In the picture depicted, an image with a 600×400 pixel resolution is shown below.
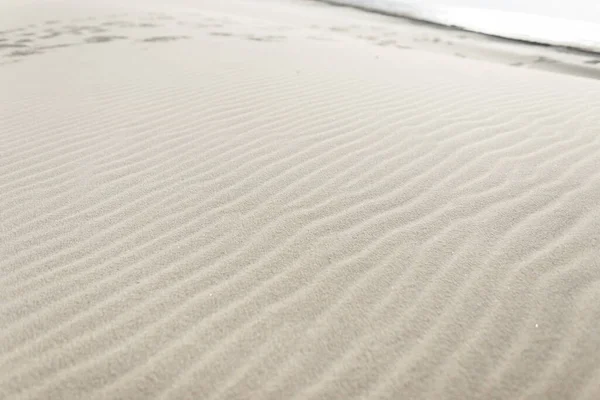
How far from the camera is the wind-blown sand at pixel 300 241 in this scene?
5.91 ft

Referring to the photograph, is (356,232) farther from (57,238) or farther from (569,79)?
(569,79)

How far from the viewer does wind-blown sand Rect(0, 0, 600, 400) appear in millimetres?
1801

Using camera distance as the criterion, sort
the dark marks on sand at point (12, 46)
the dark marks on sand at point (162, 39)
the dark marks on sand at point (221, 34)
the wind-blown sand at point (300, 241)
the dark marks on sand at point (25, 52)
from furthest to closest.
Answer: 1. the dark marks on sand at point (221, 34)
2. the dark marks on sand at point (162, 39)
3. the dark marks on sand at point (12, 46)
4. the dark marks on sand at point (25, 52)
5. the wind-blown sand at point (300, 241)

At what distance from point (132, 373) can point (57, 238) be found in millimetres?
935

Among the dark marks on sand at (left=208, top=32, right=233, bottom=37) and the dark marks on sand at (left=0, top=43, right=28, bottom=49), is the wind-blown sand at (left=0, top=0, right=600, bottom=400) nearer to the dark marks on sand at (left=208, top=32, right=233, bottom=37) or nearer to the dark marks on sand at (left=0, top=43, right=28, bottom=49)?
the dark marks on sand at (left=0, top=43, right=28, bottom=49)

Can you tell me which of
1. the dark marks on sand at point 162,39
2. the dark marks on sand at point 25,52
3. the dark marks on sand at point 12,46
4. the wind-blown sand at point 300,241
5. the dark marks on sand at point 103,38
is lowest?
the dark marks on sand at point 12,46

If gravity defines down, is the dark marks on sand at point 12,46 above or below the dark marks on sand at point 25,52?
below

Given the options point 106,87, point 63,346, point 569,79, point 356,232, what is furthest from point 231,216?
point 569,79

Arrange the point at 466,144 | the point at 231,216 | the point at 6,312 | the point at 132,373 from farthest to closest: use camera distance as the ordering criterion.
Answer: the point at 466,144 → the point at 231,216 → the point at 6,312 → the point at 132,373

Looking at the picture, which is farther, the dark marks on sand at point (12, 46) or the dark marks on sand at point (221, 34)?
the dark marks on sand at point (221, 34)

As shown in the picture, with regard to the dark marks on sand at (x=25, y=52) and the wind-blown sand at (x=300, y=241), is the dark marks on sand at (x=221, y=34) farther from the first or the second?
the wind-blown sand at (x=300, y=241)

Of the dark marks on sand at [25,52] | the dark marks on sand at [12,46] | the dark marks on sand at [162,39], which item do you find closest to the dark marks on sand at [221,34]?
the dark marks on sand at [162,39]

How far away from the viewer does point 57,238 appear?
2.47 metres

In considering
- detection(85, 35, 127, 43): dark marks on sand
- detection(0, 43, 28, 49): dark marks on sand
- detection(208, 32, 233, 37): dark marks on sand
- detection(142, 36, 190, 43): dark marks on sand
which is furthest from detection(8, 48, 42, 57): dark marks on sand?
detection(208, 32, 233, 37): dark marks on sand
